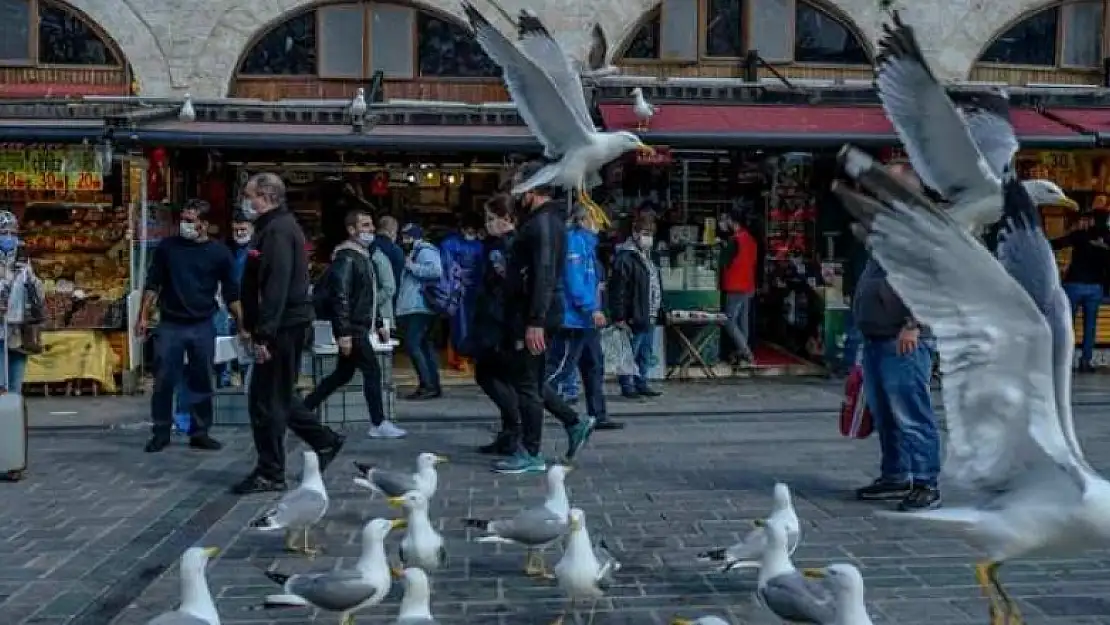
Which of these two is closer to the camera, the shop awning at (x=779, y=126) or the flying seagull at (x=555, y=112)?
the flying seagull at (x=555, y=112)

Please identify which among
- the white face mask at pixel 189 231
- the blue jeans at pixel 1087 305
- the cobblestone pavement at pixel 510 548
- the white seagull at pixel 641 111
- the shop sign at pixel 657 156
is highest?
the white seagull at pixel 641 111

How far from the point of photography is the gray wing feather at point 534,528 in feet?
18.8

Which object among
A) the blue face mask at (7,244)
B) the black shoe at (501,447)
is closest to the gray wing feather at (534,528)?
the black shoe at (501,447)

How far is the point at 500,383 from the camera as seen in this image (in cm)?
852

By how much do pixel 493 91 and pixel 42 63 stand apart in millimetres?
5175

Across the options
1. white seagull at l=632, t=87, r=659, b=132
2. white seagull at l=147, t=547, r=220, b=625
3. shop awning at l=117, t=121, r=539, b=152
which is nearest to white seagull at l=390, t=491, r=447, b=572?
white seagull at l=147, t=547, r=220, b=625

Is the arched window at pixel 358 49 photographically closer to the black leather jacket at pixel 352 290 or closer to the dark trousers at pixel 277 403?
the black leather jacket at pixel 352 290

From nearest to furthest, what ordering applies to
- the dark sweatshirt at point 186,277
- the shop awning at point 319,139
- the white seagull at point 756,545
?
the white seagull at point 756,545, the dark sweatshirt at point 186,277, the shop awning at point 319,139

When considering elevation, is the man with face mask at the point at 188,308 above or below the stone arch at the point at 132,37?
below

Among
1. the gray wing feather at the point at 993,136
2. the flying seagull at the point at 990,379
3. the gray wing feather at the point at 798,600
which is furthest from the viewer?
the gray wing feather at the point at 993,136

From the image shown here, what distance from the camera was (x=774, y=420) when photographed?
10.8 metres

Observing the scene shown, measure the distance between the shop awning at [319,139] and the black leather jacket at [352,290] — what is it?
3.05 m

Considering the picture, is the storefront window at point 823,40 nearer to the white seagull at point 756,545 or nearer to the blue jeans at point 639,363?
the blue jeans at point 639,363

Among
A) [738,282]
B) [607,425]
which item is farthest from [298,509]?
[738,282]
